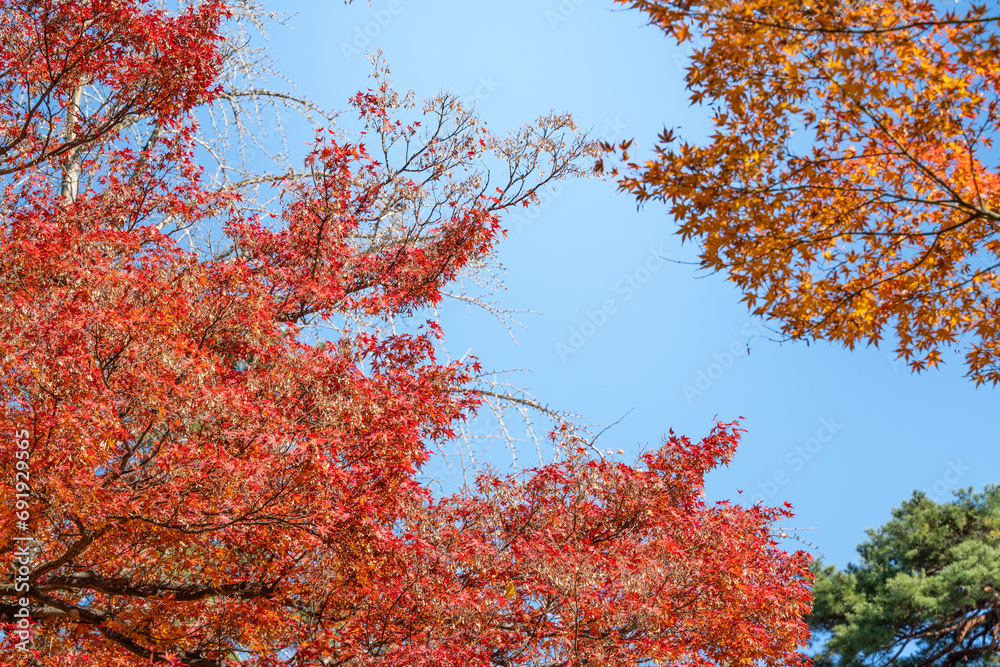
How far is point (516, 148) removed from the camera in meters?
9.23

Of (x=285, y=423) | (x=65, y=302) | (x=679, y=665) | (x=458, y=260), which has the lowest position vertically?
(x=679, y=665)

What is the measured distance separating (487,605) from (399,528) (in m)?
0.82

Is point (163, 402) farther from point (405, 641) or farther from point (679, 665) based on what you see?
point (679, 665)

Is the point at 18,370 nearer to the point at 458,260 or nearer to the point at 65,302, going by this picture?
the point at 65,302

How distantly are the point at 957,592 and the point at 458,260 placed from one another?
7597mm

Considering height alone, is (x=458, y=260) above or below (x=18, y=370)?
above

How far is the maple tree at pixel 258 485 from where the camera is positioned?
4203 mm

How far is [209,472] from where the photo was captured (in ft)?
14.0

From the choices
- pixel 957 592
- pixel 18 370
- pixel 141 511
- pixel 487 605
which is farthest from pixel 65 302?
pixel 957 592

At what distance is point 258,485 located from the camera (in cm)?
442

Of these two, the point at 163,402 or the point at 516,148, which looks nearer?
the point at 163,402

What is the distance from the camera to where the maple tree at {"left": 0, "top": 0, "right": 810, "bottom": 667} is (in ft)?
13.8

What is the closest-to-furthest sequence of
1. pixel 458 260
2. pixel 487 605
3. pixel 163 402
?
pixel 163 402, pixel 487 605, pixel 458 260

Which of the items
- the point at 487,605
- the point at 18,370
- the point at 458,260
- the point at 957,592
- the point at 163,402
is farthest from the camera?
the point at 957,592
